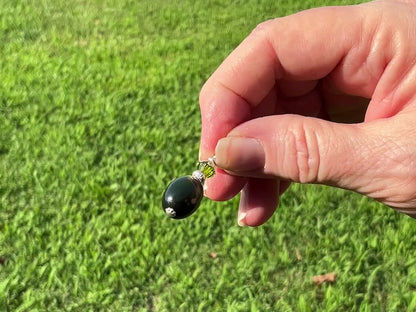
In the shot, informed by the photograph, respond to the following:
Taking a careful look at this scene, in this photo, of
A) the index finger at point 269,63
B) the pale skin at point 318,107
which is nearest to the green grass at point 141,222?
the pale skin at point 318,107

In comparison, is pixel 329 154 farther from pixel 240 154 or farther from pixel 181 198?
pixel 181 198

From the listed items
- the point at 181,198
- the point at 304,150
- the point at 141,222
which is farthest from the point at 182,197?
the point at 141,222

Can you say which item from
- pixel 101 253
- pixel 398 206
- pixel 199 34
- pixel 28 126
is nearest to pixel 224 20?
pixel 199 34

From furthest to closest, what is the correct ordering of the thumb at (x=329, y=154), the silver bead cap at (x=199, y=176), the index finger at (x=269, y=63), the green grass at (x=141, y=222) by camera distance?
the green grass at (x=141, y=222) → the index finger at (x=269, y=63) → the silver bead cap at (x=199, y=176) → the thumb at (x=329, y=154)

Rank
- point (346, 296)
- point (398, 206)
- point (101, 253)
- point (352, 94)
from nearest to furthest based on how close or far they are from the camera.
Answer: point (398, 206), point (352, 94), point (346, 296), point (101, 253)

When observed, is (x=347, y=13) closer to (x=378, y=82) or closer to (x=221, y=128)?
(x=378, y=82)

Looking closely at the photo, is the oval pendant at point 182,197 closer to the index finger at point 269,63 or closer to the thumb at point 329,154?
the thumb at point 329,154
